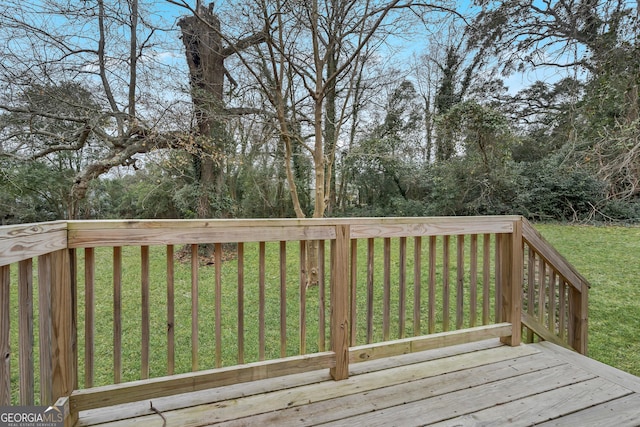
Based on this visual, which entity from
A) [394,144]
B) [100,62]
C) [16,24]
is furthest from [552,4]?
[16,24]

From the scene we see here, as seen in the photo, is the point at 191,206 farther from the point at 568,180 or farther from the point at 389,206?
the point at 568,180

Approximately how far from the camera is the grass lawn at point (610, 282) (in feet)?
10.8

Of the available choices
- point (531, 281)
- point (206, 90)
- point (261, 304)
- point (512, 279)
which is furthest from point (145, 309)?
point (206, 90)

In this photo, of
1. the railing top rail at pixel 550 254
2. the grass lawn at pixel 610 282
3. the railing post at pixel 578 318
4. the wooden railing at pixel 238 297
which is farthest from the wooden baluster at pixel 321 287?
the grass lawn at pixel 610 282

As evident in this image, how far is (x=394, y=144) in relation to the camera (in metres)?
9.45

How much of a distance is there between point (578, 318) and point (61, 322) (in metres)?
3.28

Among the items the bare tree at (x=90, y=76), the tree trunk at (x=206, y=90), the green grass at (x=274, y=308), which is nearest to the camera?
the green grass at (x=274, y=308)

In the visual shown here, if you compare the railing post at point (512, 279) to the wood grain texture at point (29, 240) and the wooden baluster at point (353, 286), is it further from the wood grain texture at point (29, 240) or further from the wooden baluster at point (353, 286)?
the wood grain texture at point (29, 240)

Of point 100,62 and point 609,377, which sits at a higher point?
point 100,62

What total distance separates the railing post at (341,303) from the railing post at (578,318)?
192cm

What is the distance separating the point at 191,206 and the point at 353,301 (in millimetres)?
6444

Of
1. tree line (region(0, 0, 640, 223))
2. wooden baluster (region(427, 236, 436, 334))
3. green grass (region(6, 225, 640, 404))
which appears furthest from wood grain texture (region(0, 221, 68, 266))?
tree line (region(0, 0, 640, 223))

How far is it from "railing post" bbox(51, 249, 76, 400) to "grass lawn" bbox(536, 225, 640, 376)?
13.1 feet
